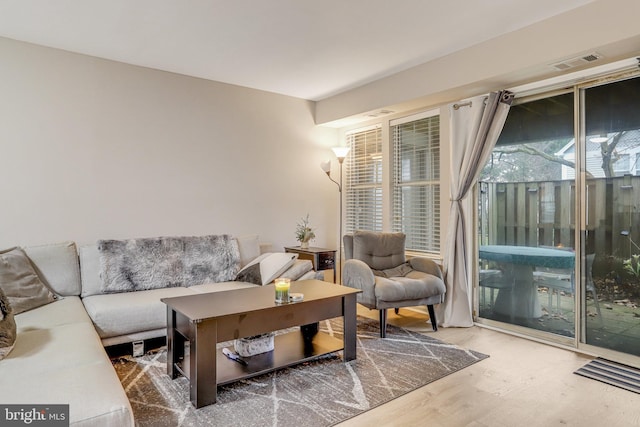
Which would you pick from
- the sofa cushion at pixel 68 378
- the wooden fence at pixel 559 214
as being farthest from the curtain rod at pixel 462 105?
the sofa cushion at pixel 68 378

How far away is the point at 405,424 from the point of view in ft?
6.73

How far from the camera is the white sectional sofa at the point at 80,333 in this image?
149cm

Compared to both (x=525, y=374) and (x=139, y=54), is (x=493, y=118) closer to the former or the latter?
(x=525, y=374)

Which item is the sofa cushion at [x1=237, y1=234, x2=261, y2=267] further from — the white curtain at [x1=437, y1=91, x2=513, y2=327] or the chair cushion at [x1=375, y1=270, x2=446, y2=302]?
the white curtain at [x1=437, y1=91, x2=513, y2=327]

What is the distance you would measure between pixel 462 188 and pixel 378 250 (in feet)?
3.42

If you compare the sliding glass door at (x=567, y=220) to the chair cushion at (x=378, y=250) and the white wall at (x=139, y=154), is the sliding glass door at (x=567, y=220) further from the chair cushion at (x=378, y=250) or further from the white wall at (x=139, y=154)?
the white wall at (x=139, y=154)

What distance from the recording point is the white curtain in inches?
142

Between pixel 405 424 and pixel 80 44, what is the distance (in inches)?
151

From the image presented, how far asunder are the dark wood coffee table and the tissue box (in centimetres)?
5

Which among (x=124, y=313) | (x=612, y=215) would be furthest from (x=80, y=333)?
(x=612, y=215)

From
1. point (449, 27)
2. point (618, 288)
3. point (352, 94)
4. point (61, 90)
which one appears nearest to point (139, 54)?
point (61, 90)

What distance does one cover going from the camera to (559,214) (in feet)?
10.8

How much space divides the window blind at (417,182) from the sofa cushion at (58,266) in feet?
11.0

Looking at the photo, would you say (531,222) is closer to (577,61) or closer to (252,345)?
(577,61)
